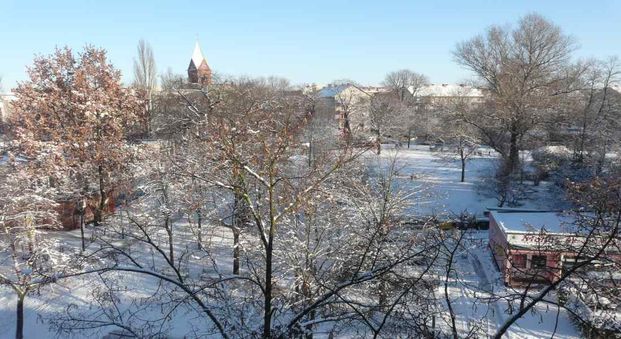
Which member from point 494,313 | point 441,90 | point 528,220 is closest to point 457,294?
point 494,313

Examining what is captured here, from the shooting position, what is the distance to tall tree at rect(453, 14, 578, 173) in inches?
985

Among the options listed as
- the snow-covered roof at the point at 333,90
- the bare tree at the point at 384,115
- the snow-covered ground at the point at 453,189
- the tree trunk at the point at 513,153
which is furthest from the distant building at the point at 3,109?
the snow-covered roof at the point at 333,90

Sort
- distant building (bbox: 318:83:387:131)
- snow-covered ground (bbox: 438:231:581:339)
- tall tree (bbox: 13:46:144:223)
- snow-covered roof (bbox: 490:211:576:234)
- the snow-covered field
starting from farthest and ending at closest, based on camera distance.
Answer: distant building (bbox: 318:83:387:131), tall tree (bbox: 13:46:144:223), snow-covered roof (bbox: 490:211:576:234), the snow-covered field, snow-covered ground (bbox: 438:231:581:339)

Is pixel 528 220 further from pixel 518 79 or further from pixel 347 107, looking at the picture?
pixel 347 107

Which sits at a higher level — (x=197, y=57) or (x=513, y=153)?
(x=197, y=57)

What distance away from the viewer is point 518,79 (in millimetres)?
26578

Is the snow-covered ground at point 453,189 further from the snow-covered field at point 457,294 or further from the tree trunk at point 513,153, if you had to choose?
the tree trunk at point 513,153

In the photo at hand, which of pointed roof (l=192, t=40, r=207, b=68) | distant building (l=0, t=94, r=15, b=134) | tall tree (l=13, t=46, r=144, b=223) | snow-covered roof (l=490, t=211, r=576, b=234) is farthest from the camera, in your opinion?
pointed roof (l=192, t=40, r=207, b=68)

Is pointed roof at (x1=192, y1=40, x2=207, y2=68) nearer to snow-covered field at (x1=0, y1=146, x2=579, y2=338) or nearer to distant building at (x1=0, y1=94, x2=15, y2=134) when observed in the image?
distant building at (x1=0, y1=94, x2=15, y2=134)

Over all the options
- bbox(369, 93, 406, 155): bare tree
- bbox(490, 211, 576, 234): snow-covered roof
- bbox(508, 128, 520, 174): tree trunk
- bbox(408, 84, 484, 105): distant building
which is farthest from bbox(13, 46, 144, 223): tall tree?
bbox(408, 84, 484, 105): distant building

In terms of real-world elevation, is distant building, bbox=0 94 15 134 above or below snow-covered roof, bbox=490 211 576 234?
above

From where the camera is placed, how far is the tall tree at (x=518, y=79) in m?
25.0

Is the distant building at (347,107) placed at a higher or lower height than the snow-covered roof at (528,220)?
higher

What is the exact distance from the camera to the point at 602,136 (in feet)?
79.0
